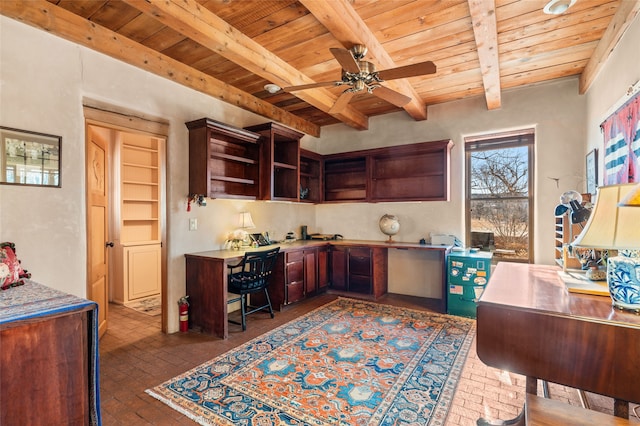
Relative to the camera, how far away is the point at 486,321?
1.54 m

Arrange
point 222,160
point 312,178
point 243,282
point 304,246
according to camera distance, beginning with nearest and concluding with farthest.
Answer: point 243,282, point 222,160, point 304,246, point 312,178

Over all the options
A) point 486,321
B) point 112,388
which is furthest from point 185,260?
point 486,321

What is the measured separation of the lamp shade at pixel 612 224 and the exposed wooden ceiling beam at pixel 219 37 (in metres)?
2.68

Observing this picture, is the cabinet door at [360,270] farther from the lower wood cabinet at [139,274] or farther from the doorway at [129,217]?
the lower wood cabinet at [139,274]

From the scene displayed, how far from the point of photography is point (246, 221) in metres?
3.96

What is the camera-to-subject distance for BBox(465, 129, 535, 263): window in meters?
4.01

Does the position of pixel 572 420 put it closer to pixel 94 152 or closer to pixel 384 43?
pixel 384 43

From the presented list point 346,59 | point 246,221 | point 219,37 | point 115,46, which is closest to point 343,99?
point 346,59

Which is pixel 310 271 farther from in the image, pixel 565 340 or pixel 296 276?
pixel 565 340

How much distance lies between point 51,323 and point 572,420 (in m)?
2.31

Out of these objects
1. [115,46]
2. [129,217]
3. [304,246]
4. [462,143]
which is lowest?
[304,246]

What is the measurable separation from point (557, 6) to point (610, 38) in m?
0.79

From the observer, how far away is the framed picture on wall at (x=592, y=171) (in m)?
2.93

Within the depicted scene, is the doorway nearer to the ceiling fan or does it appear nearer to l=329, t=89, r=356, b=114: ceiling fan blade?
l=329, t=89, r=356, b=114: ceiling fan blade
